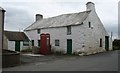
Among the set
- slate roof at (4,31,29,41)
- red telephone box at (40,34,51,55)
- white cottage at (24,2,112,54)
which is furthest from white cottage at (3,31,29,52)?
red telephone box at (40,34,51,55)

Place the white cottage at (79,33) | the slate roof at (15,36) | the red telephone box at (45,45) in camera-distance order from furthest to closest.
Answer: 1. the slate roof at (15,36)
2. the red telephone box at (45,45)
3. the white cottage at (79,33)

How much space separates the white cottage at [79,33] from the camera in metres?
28.3

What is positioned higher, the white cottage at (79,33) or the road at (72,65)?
the white cottage at (79,33)

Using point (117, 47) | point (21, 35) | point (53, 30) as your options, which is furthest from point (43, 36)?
point (117, 47)

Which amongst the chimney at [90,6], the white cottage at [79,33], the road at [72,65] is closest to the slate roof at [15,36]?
the white cottage at [79,33]

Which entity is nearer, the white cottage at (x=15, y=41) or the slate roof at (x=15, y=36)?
the white cottage at (x=15, y=41)

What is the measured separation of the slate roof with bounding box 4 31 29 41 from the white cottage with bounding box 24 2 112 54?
403cm

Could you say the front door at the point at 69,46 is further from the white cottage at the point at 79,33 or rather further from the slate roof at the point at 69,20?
the slate roof at the point at 69,20

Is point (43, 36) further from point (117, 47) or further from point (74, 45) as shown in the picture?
point (117, 47)

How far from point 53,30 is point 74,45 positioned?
5.23 m

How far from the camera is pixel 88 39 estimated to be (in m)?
28.7

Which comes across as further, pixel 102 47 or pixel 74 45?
pixel 102 47

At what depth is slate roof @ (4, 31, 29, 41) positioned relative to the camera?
33875mm

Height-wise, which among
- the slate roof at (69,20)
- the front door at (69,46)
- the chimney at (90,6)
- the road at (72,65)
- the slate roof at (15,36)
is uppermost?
the chimney at (90,6)
